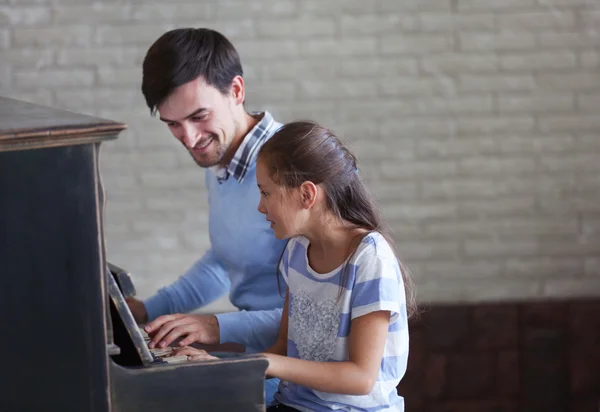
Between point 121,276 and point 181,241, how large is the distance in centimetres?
112

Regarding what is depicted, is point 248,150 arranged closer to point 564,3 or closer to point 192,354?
point 192,354

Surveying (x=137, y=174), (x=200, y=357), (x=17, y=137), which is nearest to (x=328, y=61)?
(x=137, y=174)

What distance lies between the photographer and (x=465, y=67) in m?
2.95

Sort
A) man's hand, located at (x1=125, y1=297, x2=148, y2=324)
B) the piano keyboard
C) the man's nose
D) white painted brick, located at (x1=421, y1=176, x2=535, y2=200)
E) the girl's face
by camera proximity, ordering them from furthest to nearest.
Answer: white painted brick, located at (x1=421, y1=176, x2=535, y2=200) < man's hand, located at (x1=125, y1=297, x2=148, y2=324) < the man's nose < the girl's face < the piano keyboard

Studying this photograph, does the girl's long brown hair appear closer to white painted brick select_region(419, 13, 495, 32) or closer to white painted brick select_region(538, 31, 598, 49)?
white painted brick select_region(419, 13, 495, 32)

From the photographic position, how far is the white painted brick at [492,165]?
2990mm

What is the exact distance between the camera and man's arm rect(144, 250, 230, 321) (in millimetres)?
2238

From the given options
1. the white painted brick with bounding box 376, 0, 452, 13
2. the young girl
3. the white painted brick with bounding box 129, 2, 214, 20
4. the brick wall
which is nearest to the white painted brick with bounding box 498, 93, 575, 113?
the brick wall

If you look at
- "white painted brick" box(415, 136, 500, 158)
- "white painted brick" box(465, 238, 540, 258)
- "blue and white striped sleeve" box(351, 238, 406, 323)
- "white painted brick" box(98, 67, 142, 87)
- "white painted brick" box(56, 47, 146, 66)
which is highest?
"white painted brick" box(56, 47, 146, 66)

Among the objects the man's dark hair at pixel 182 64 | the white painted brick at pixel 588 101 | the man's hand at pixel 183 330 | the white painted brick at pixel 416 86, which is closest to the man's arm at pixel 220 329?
the man's hand at pixel 183 330

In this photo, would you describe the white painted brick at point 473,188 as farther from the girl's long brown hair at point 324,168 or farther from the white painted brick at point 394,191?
the girl's long brown hair at point 324,168

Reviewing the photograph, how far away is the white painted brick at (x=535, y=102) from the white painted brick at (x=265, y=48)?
0.71 metres

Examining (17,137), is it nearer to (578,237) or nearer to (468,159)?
(468,159)

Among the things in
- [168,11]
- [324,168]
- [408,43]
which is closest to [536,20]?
[408,43]
